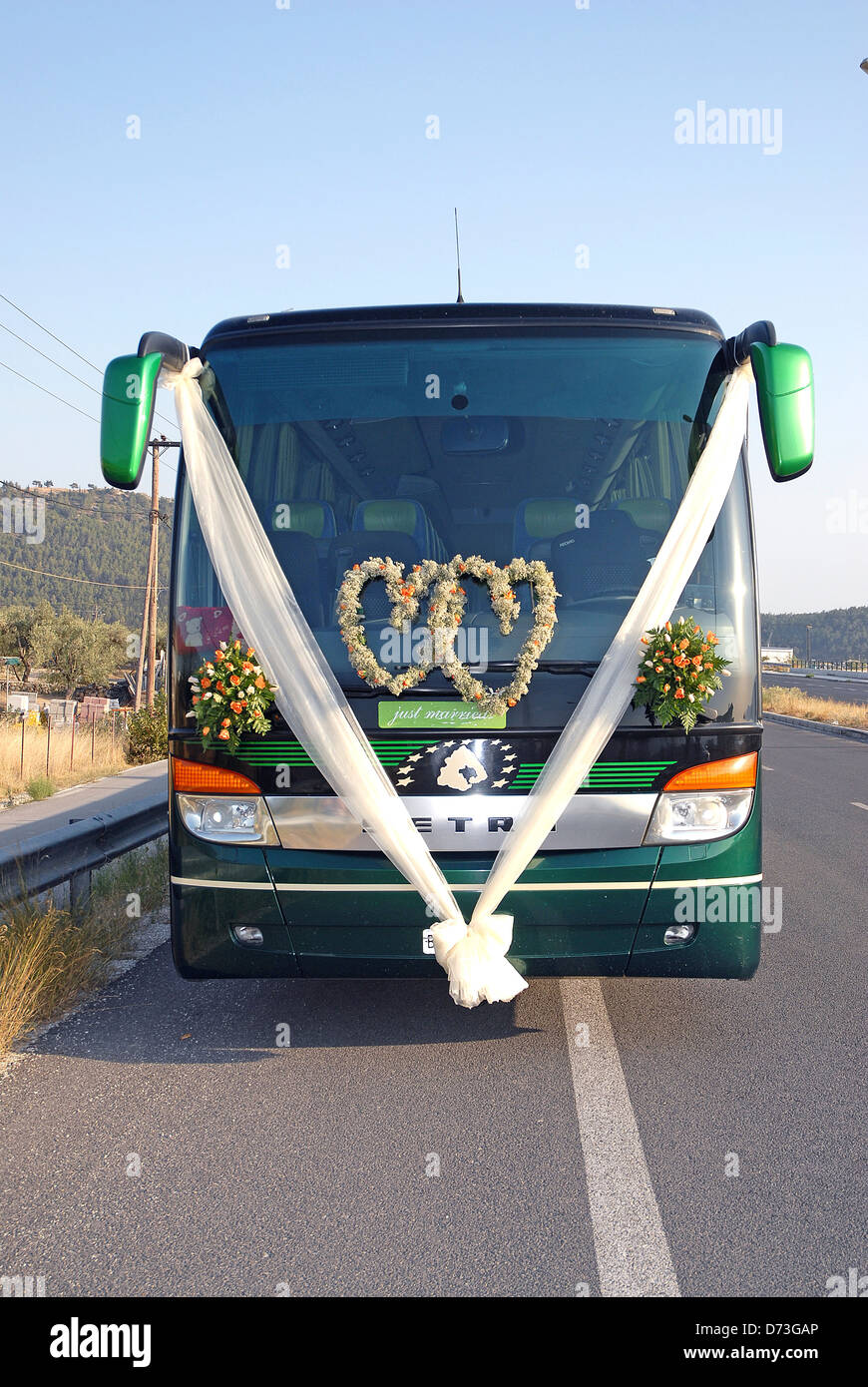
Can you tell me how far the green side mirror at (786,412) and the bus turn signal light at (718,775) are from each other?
1.03m

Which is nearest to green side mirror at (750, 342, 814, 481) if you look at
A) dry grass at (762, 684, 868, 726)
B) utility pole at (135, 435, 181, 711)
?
dry grass at (762, 684, 868, 726)

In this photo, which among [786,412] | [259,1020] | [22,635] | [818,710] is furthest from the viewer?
[22,635]

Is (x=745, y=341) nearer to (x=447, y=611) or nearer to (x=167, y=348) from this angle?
(x=447, y=611)

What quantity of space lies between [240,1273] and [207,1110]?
112cm

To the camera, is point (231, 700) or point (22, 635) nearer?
point (231, 700)

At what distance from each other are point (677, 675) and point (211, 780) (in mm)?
1737

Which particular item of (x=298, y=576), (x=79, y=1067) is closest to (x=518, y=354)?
(x=298, y=576)

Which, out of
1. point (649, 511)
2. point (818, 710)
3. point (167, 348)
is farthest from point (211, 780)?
point (818, 710)

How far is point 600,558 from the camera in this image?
448cm

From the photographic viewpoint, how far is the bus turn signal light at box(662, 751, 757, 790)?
424 centimetres

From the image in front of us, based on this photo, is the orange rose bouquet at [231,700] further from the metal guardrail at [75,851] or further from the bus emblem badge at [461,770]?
the metal guardrail at [75,851]

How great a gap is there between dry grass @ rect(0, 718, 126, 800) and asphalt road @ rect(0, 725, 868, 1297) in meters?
12.3

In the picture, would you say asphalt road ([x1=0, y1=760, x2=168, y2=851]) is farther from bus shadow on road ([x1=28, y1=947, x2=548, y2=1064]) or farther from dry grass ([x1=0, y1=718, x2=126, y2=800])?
bus shadow on road ([x1=28, y1=947, x2=548, y2=1064])
